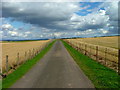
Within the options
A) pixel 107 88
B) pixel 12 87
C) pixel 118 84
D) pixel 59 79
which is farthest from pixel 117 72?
pixel 12 87

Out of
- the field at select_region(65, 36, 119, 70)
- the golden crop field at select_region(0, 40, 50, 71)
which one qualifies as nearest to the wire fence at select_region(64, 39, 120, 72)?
the field at select_region(65, 36, 119, 70)

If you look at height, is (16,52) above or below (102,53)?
below

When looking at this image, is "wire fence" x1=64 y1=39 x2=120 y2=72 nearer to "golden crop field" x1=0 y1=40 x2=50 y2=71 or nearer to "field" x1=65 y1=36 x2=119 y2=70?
"field" x1=65 y1=36 x2=119 y2=70

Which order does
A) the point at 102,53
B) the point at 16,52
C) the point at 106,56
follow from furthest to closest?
the point at 16,52
the point at 102,53
the point at 106,56

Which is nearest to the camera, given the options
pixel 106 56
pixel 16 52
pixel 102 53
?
pixel 106 56

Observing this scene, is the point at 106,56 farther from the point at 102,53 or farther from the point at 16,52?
the point at 16,52

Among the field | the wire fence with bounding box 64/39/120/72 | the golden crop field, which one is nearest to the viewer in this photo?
the wire fence with bounding box 64/39/120/72

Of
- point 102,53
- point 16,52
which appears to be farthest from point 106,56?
point 16,52

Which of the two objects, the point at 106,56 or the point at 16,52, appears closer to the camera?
the point at 106,56

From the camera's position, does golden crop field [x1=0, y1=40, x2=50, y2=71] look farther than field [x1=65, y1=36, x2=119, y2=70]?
Yes

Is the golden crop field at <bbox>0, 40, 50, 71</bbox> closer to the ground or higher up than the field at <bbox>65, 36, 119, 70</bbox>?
closer to the ground

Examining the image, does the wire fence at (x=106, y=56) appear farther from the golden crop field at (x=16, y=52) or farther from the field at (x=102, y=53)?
the golden crop field at (x=16, y=52)

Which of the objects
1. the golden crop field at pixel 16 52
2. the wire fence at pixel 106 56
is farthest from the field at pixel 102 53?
the golden crop field at pixel 16 52

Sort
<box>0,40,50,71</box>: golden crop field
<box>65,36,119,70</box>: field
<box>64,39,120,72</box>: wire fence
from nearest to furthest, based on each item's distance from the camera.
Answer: <box>64,39,120,72</box>: wire fence < <box>65,36,119,70</box>: field < <box>0,40,50,71</box>: golden crop field
